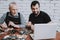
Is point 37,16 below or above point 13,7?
below

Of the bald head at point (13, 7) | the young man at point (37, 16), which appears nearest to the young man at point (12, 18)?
the bald head at point (13, 7)

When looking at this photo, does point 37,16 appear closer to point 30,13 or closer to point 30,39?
point 30,13

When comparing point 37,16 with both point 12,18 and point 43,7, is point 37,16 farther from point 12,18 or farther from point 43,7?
point 12,18

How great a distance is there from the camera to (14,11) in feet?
7.52

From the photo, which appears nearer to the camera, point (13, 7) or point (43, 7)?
point (13, 7)

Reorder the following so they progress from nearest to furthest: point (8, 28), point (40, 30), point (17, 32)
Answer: point (40, 30) < point (17, 32) < point (8, 28)

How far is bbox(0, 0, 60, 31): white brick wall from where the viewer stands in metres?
2.32

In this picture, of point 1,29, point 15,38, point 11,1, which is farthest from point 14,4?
point 15,38

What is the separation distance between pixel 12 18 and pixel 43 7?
1.58 ft

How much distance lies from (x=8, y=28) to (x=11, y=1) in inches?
15.8

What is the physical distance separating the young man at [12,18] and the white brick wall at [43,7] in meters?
0.06

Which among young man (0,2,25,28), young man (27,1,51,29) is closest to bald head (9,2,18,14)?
young man (0,2,25,28)

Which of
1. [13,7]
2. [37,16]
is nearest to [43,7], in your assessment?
[37,16]

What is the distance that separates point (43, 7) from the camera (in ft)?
7.82
